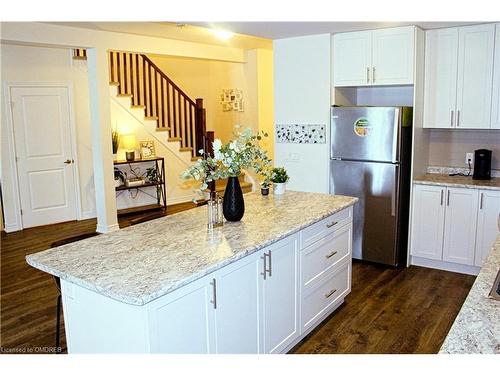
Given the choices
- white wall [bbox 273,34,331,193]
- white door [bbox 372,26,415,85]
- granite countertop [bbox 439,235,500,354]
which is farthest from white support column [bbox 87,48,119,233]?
granite countertop [bbox 439,235,500,354]

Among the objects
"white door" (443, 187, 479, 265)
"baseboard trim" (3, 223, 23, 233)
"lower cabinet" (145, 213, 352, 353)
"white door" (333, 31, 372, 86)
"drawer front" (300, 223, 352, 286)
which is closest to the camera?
"lower cabinet" (145, 213, 352, 353)

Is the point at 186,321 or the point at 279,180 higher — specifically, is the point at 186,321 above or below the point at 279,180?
below

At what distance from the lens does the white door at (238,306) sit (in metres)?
2.42

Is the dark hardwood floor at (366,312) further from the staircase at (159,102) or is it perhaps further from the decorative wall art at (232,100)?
the decorative wall art at (232,100)

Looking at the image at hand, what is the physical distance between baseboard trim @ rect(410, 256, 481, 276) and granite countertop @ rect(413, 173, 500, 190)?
0.77 metres

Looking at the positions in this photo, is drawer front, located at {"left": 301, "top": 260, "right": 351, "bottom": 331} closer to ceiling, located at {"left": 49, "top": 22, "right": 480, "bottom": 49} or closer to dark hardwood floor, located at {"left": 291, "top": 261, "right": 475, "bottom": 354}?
dark hardwood floor, located at {"left": 291, "top": 261, "right": 475, "bottom": 354}

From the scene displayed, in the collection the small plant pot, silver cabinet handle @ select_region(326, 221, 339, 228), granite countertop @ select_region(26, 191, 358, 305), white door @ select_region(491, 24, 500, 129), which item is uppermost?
white door @ select_region(491, 24, 500, 129)

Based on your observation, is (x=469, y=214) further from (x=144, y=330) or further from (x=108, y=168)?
(x=108, y=168)

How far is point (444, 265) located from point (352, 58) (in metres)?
2.19

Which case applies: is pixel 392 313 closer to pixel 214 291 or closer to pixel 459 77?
pixel 214 291

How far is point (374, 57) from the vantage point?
14.9ft

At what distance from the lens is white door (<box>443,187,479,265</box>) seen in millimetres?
4359

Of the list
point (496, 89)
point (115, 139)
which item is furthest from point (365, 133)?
point (115, 139)

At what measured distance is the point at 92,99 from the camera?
5.84 metres
